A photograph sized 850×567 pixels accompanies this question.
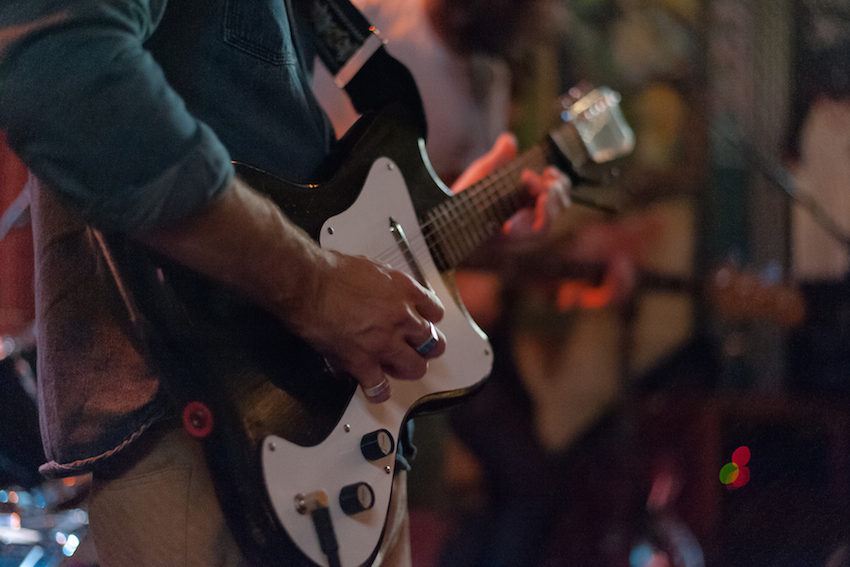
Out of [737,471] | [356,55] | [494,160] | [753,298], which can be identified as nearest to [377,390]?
[356,55]

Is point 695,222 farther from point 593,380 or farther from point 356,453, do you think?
point 356,453

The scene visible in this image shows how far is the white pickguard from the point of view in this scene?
498mm

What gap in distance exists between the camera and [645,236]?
2.28 m

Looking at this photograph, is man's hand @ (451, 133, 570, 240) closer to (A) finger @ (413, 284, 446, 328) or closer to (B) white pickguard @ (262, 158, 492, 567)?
(B) white pickguard @ (262, 158, 492, 567)

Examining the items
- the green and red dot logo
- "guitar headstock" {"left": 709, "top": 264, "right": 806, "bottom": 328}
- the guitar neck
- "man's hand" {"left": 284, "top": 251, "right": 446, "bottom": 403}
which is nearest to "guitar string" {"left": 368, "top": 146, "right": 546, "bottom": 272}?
the guitar neck

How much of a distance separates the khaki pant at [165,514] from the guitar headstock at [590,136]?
77 cm

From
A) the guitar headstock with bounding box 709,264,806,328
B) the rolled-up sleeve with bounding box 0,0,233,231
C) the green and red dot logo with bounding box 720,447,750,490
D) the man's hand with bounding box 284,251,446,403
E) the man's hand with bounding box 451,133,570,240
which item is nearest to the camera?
the rolled-up sleeve with bounding box 0,0,233,231

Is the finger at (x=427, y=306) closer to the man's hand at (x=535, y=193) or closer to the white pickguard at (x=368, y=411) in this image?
the white pickguard at (x=368, y=411)

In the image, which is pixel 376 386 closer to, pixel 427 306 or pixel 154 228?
pixel 427 306

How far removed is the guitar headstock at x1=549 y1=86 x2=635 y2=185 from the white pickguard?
0.43m

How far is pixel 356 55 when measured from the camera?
29.6 inches

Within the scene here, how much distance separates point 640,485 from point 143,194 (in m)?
1.94

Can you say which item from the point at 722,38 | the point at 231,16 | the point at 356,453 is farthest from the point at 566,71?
the point at 356,453

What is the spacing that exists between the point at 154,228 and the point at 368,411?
26 centimetres
